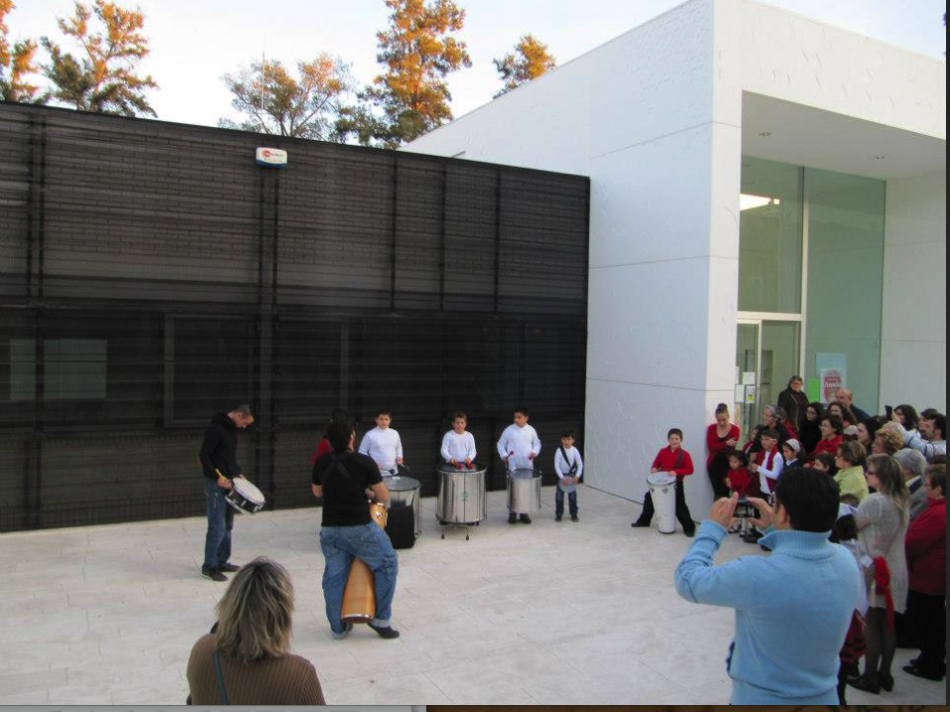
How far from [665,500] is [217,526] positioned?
5.34 metres

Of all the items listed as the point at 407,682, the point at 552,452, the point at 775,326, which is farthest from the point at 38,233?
the point at 775,326

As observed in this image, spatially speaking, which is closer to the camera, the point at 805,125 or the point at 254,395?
the point at 254,395

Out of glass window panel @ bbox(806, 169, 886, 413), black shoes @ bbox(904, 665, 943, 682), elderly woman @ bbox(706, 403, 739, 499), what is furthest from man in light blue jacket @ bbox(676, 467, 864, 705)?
glass window panel @ bbox(806, 169, 886, 413)

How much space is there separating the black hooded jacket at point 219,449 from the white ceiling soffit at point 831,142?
26.7ft

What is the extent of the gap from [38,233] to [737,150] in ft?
29.0

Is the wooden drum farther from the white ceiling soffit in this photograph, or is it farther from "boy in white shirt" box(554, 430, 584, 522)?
the white ceiling soffit

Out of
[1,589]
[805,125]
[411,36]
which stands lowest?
[1,589]

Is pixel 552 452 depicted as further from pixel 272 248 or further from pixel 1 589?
pixel 1 589

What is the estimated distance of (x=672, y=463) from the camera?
9.65 meters

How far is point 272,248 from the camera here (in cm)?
1025

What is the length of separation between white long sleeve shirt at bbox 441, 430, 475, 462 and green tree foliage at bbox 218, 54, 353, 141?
2749cm

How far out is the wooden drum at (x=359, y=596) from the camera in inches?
233

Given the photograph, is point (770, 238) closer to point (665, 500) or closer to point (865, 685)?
point (665, 500)

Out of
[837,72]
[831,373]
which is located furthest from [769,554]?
[831,373]
